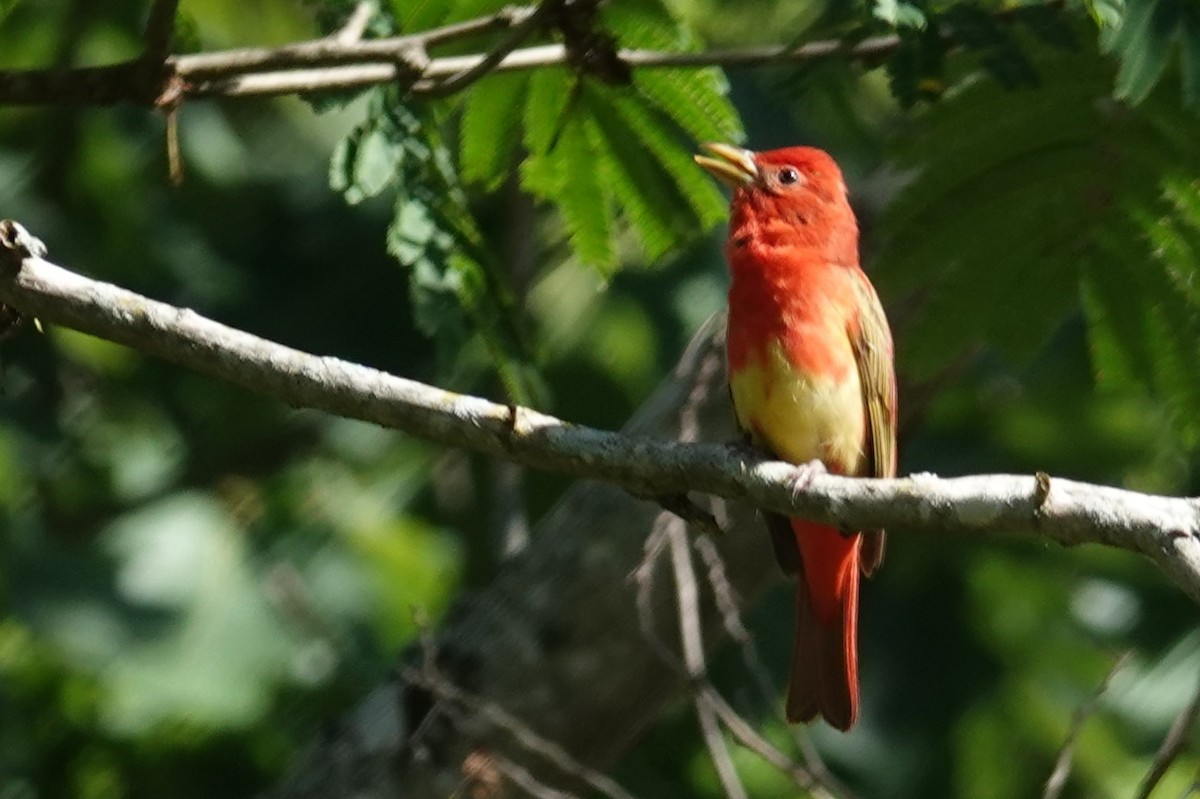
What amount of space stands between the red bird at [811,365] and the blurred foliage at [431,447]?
0.12 meters

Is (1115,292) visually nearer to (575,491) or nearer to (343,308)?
(575,491)

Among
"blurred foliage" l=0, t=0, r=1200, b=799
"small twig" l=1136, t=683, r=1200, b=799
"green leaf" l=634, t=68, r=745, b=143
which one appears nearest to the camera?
"small twig" l=1136, t=683, r=1200, b=799

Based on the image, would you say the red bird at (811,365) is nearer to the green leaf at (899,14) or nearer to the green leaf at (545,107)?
the green leaf at (545,107)

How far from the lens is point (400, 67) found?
4176 millimetres

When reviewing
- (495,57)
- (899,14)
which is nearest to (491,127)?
(495,57)

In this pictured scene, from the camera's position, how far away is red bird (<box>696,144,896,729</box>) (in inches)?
182

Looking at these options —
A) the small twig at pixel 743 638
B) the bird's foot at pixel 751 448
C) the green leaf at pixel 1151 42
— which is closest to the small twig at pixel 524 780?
the small twig at pixel 743 638

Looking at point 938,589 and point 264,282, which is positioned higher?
point 264,282

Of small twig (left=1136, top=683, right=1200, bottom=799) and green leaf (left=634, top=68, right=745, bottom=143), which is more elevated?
green leaf (left=634, top=68, right=745, bottom=143)

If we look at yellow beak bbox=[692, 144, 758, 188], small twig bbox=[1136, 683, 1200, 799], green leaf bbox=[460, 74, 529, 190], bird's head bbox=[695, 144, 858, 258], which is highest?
green leaf bbox=[460, 74, 529, 190]

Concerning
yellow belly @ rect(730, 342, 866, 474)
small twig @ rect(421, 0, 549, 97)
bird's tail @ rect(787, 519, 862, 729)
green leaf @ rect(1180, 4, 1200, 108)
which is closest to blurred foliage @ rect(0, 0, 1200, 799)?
bird's tail @ rect(787, 519, 862, 729)

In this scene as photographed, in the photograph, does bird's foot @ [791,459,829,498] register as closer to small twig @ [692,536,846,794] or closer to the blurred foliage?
the blurred foliage

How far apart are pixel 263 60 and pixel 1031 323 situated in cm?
166

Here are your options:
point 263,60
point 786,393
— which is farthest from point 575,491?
point 263,60
